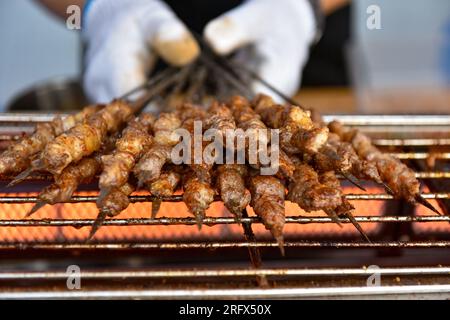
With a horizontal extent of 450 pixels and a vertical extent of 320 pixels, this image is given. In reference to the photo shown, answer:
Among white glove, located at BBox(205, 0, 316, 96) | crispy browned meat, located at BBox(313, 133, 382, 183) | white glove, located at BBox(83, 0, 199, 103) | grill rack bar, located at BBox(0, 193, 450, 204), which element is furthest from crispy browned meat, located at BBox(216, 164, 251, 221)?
white glove, located at BBox(205, 0, 316, 96)

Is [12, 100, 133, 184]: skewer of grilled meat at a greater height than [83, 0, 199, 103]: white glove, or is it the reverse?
[83, 0, 199, 103]: white glove

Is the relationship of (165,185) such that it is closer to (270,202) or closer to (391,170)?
(270,202)

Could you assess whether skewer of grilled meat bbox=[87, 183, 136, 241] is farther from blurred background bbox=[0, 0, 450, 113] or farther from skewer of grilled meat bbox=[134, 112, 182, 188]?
blurred background bbox=[0, 0, 450, 113]

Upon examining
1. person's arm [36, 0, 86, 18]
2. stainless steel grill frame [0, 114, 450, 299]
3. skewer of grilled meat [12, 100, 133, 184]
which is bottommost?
stainless steel grill frame [0, 114, 450, 299]

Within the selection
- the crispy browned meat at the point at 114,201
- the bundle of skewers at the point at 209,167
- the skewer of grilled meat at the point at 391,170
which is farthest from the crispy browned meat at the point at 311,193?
the crispy browned meat at the point at 114,201

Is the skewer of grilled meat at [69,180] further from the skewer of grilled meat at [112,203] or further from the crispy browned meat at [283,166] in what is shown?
the crispy browned meat at [283,166]
